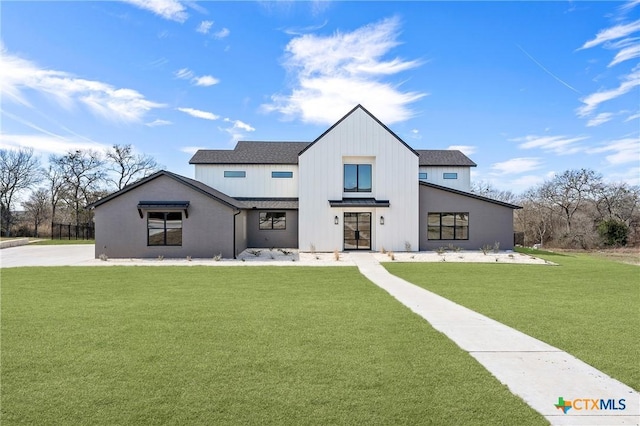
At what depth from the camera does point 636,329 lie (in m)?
6.44

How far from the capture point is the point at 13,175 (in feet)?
133

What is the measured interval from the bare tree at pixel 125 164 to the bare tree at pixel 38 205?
31.0 feet

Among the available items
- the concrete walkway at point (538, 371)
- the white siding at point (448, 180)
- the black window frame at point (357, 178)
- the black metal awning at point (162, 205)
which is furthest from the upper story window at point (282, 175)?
the concrete walkway at point (538, 371)

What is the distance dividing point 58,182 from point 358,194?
131 feet

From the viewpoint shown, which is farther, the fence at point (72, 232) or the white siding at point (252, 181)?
the fence at point (72, 232)

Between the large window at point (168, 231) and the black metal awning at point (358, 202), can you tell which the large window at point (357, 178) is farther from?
the large window at point (168, 231)

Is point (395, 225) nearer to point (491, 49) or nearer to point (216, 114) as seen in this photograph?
point (491, 49)

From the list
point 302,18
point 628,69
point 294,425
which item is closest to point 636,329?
point 294,425

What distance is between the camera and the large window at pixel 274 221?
24.6 meters

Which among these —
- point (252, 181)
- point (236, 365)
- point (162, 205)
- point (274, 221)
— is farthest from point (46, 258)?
point (236, 365)

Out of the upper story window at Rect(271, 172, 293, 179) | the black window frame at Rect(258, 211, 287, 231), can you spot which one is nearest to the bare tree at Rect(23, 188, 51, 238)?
the upper story window at Rect(271, 172, 293, 179)

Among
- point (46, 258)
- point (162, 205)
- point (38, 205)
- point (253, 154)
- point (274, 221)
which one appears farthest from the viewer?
point (38, 205)

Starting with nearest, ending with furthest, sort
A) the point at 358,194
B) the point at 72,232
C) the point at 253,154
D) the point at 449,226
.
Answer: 1. the point at 358,194
2. the point at 449,226
3. the point at 253,154
4. the point at 72,232

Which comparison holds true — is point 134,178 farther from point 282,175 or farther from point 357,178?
point 357,178
